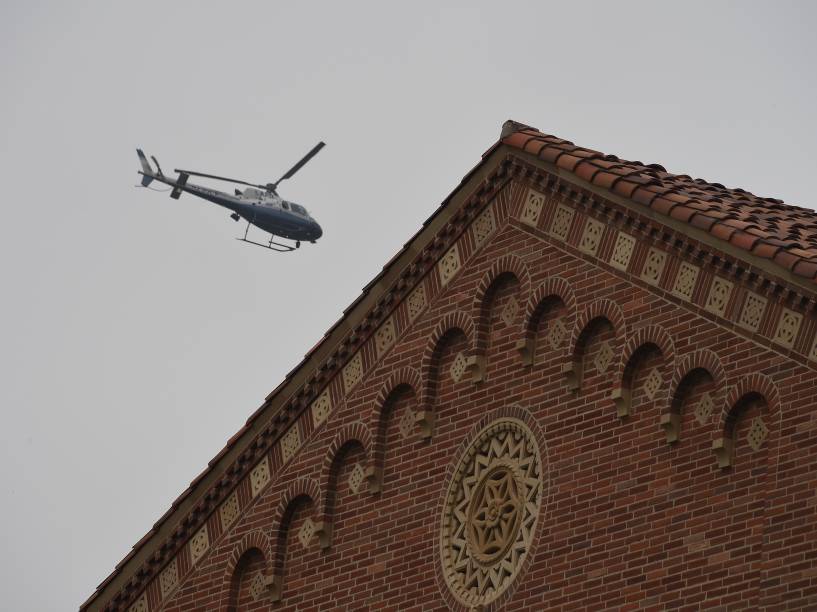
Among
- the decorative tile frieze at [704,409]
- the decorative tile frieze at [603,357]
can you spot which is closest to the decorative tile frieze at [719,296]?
the decorative tile frieze at [704,409]

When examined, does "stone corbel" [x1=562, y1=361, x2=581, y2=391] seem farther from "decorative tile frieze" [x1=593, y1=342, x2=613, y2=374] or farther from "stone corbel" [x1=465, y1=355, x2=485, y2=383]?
"stone corbel" [x1=465, y1=355, x2=485, y2=383]

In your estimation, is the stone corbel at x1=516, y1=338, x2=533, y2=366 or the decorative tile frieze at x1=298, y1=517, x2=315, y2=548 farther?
the decorative tile frieze at x1=298, y1=517, x2=315, y2=548

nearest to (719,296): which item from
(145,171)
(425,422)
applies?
(425,422)

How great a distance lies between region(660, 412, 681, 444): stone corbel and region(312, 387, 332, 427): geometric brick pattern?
556 centimetres

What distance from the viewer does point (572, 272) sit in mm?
22812

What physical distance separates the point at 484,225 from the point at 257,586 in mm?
5342

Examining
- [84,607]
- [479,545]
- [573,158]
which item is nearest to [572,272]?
[573,158]

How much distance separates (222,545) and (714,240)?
26.7 feet

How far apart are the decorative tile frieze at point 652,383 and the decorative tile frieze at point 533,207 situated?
2946 mm

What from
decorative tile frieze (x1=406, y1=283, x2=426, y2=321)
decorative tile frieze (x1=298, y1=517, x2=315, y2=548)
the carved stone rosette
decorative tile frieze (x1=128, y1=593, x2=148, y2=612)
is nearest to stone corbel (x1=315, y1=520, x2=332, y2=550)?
decorative tile frieze (x1=298, y1=517, x2=315, y2=548)

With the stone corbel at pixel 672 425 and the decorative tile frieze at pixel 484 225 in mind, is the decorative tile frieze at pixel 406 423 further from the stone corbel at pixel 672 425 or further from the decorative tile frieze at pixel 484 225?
the stone corbel at pixel 672 425

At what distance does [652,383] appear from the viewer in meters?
21.4

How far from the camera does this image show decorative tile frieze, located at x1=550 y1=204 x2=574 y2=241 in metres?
23.1

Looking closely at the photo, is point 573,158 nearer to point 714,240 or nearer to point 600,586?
point 714,240
